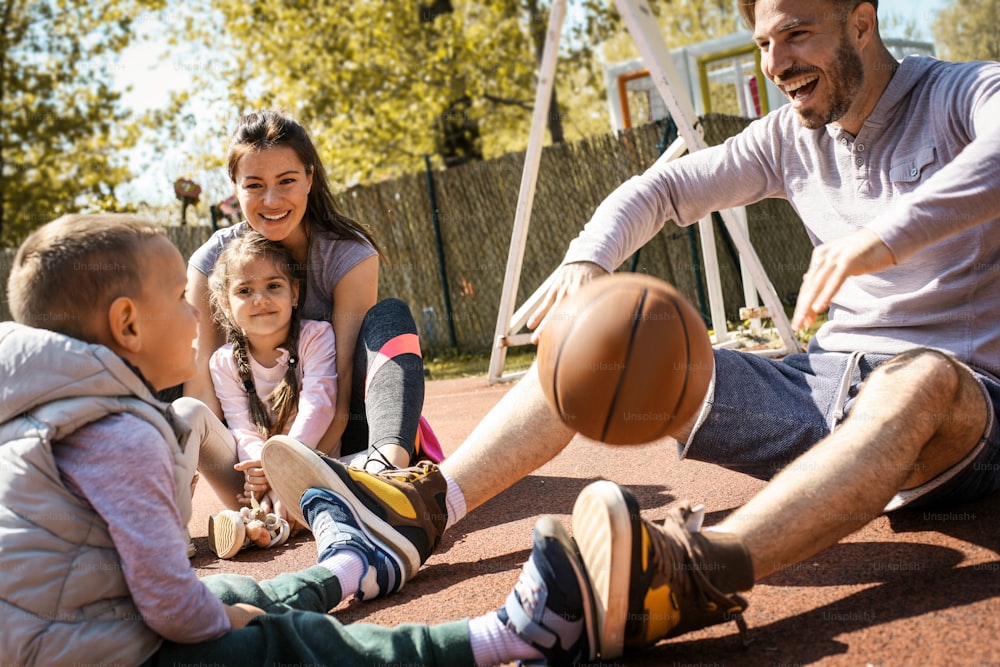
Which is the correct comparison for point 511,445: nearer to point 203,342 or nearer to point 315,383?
point 315,383

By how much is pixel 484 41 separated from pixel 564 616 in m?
15.2

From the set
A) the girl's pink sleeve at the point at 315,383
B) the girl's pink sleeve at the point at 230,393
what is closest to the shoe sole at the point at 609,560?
the girl's pink sleeve at the point at 315,383

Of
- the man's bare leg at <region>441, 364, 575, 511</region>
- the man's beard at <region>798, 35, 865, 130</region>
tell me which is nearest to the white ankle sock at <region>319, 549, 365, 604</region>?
the man's bare leg at <region>441, 364, 575, 511</region>

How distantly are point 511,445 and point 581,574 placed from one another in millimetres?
800

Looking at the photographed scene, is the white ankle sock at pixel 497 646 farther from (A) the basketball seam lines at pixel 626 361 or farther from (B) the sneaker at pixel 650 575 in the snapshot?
(A) the basketball seam lines at pixel 626 361

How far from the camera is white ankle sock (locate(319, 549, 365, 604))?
2316 millimetres

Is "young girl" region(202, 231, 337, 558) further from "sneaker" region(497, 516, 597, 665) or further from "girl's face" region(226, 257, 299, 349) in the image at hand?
"sneaker" region(497, 516, 597, 665)

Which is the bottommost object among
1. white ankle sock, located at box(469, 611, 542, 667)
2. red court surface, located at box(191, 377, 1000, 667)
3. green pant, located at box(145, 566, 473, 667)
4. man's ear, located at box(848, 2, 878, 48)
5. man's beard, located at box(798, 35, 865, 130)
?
red court surface, located at box(191, 377, 1000, 667)

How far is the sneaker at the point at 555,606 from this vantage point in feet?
5.97

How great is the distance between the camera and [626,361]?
2.15 meters

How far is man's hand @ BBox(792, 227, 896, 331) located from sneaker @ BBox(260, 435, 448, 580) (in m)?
1.14

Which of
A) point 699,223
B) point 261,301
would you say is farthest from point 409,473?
point 699,223

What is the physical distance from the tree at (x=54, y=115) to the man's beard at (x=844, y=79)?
2006 centimetres

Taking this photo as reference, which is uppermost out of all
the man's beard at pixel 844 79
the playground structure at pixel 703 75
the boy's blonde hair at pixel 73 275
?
the playground structure at pixel 703 75
